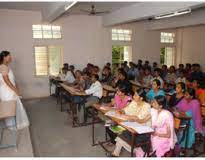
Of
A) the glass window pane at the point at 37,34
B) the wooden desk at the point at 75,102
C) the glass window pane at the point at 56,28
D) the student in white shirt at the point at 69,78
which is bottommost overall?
the wooden desk at the point at 75,102

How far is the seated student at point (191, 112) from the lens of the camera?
11.5 feet

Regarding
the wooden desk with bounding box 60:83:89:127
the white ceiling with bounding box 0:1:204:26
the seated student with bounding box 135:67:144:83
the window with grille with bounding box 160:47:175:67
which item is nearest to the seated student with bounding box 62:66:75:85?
the wooden desk with bounding box 60:83:89:127

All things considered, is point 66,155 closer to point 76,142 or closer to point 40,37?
point 76,142

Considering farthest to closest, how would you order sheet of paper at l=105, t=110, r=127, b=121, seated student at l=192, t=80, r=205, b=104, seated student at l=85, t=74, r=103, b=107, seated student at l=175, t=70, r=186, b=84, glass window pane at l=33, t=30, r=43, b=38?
glass window pane at l=33, t=30, r=43, b=38
seated student at l=175, t=70, r=186, b=84
seated student at l=85, t=74, r=103, b=107
seated student at l=192, t=80, r=205, b=104
sheet of paper at l=105, t=110, r=127, b=121

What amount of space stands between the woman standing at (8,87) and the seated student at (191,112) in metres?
3.08

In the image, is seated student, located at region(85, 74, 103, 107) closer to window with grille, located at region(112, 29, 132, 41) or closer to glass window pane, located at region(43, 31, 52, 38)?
glass window pane, located at region(43, 31, 52, 38)

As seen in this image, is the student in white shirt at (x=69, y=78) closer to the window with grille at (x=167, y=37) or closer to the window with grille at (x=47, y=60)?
the window with grille at (x=47, y=60)

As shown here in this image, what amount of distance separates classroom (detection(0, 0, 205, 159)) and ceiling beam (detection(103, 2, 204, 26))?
0.02 meters

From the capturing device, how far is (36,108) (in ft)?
21.4

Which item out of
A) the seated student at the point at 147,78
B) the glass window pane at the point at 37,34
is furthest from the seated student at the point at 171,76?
the glass window pane at the point at 37,34

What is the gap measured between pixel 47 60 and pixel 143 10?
415cm

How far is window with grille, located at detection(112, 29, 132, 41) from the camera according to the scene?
900 centimetres

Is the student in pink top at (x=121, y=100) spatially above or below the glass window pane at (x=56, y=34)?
below

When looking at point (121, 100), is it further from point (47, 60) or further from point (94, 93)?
point (47, 60)
